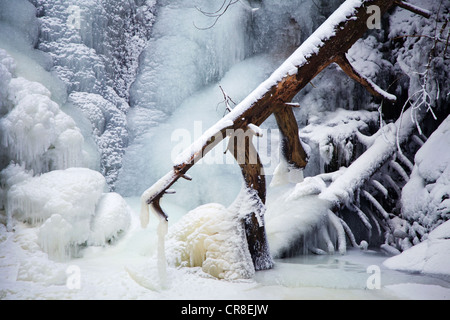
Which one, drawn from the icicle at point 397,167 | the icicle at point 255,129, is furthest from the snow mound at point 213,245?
the icicle at point 397,167

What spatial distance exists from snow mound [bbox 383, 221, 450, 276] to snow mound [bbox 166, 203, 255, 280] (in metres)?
1.90

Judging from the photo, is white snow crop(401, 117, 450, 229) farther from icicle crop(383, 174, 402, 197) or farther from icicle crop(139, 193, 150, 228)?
icicle crop(139, 193, 150, 228)

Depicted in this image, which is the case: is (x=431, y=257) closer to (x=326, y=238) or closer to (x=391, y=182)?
(x=326, y=238)

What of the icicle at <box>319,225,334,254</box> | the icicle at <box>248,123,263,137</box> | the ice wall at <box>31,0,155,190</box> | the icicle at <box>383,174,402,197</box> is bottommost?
the icicle at <box>319,225,334,254</box>

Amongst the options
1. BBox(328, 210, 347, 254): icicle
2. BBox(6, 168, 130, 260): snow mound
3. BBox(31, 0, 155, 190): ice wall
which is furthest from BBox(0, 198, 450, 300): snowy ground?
BBox(31, 0, 155, 190): ice wall

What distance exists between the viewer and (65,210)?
4.81 meters

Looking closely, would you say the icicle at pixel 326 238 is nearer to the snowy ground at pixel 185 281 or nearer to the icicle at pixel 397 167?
the snowy ground at pixel 185 281

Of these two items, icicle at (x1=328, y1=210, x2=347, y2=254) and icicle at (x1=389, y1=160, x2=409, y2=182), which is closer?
icicle at (x1=328, y1=210, x2=347, y2=254)

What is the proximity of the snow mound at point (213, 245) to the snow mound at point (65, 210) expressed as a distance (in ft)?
5.63

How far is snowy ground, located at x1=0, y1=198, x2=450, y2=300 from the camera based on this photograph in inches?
122

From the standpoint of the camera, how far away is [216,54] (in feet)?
26.3

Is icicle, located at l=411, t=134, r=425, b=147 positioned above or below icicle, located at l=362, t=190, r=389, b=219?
above

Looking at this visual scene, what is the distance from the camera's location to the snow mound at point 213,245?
11.6 ft

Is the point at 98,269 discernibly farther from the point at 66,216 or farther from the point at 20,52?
the point at 20,52
